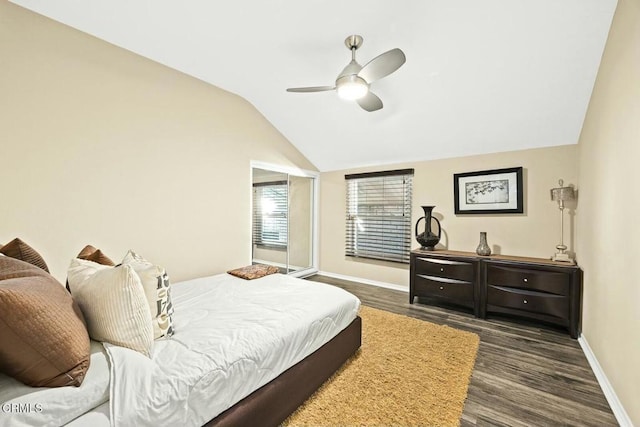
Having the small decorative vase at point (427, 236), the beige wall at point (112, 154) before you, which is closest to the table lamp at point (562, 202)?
the small decorative vase at point (427, 236)

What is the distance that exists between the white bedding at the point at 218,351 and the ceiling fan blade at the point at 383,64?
1824 mm

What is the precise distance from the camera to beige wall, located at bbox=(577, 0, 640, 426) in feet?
4.85

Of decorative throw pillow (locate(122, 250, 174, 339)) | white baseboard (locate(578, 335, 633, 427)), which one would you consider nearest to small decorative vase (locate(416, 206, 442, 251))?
white baseboard (locate(578, 335, 633, 427))

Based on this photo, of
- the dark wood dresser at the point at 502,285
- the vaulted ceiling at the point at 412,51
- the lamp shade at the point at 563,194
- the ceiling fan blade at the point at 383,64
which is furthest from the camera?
the lamp shade at the point at 563,194

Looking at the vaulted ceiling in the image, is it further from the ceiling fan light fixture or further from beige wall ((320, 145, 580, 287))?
the ceiling fan light fixture

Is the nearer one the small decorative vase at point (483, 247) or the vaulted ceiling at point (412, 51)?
the vaulted ceiling at point (412, 51)

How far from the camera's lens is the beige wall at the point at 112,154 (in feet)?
6.73

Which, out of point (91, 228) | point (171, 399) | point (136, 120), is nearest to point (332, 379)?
point (171, 399)

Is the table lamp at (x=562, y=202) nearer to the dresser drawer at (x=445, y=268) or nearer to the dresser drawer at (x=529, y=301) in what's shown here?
the dresser drawer at (x=529, y=301)

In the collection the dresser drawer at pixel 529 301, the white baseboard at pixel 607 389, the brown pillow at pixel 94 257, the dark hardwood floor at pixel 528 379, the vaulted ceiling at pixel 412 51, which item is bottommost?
the dark hardwood floor at pixel 528 379

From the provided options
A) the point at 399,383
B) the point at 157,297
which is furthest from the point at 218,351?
the point at 399,383

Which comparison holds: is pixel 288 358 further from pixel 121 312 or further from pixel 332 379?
pixel 121 312

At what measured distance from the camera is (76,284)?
4.42 feet

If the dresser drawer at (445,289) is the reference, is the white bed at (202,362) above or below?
above
